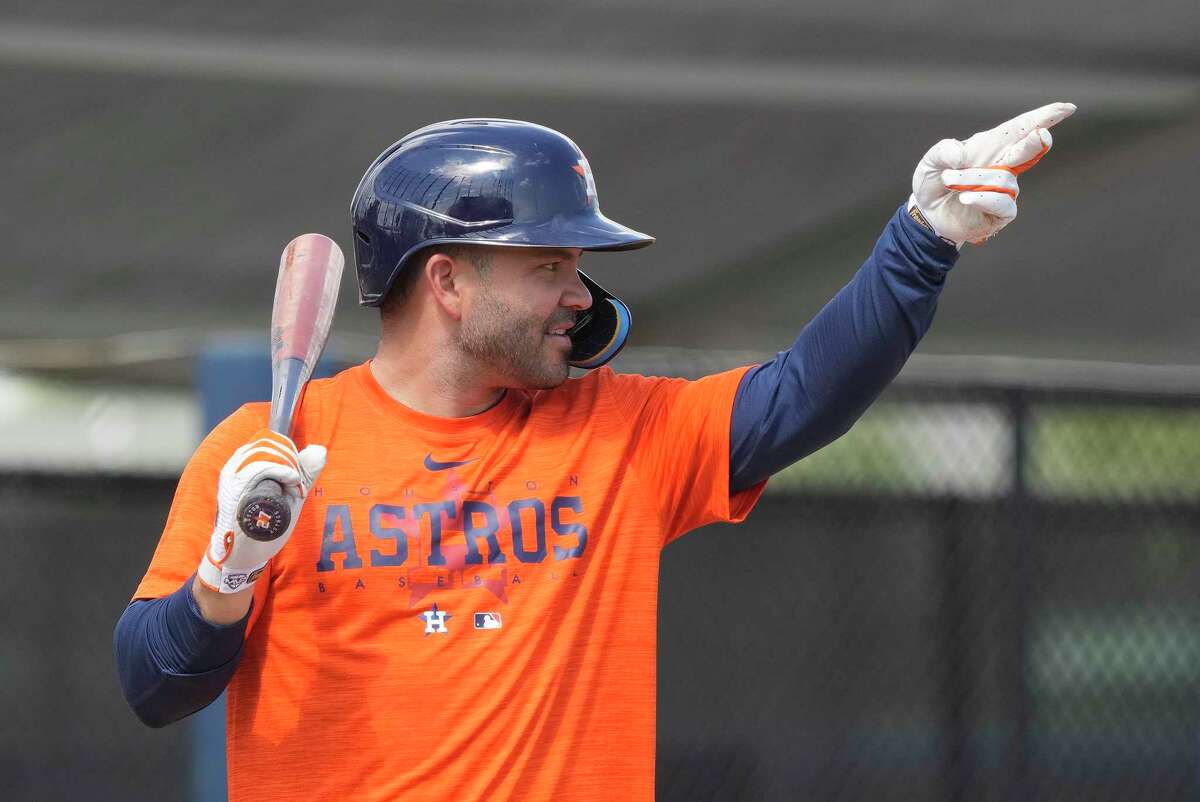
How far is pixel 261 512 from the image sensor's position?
158 centimetres

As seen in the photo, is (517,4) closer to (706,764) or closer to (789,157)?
(789,157)

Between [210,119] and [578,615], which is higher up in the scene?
[210,119]

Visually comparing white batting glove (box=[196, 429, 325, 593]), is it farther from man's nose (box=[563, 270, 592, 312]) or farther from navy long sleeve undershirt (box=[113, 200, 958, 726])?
man's nose (box=[563, 270, 592, 312])

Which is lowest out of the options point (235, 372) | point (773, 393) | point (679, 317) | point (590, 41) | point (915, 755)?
point (915, 755)

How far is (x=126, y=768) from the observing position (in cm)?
332

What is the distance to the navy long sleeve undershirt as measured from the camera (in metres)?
1.68

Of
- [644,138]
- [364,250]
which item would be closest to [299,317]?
[364,250]

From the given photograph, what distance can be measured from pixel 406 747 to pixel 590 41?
3.24m

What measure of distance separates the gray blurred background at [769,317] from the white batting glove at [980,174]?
1.66 metres

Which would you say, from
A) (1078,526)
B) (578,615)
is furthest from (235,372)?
(1078,526)

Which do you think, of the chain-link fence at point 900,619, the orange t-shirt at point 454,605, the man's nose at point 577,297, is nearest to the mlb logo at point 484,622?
the orange t-shirt at point 454,605

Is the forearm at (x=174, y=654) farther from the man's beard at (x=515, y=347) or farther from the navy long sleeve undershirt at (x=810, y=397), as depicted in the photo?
the man's beard at (x=515, y=347)

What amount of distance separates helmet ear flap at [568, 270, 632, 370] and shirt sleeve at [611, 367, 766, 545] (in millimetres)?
63

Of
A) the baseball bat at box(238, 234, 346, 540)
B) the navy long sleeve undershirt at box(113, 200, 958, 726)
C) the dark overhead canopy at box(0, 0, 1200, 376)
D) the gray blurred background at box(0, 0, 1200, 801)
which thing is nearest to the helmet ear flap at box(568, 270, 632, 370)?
the navy long sleeve undershirt at box(113, 200, 958, 726)
